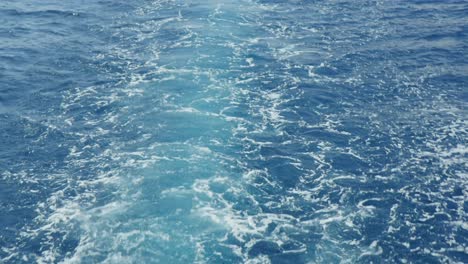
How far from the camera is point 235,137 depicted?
75.6 meters

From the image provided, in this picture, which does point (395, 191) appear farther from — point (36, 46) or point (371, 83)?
point (36, 46)

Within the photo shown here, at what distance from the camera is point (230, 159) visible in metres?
70.6

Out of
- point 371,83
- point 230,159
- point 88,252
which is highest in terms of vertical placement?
point 371,83

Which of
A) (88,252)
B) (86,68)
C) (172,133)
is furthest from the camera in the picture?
(86,68)

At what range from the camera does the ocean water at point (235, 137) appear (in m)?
57.6

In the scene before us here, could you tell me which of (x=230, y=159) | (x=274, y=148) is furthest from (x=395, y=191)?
(x=230, y=159)

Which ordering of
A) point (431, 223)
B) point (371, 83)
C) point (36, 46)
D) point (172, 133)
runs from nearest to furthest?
1. point (431, 223)
2. point (172, 133)
3. point (371, 83)
4. point (36, 46)

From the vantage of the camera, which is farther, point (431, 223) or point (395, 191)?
point (395, 191)

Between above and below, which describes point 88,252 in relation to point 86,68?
below

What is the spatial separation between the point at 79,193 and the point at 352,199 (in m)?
40.5

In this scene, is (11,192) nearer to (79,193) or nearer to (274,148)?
(79,193)

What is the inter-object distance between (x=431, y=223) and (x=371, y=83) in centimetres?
3619

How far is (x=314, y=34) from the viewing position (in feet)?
354

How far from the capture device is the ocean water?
5756 centimetres
